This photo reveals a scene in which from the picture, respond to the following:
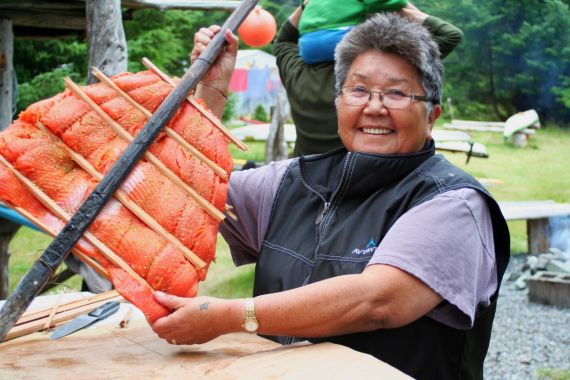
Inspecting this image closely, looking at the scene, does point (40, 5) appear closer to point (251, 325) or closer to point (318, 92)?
point (318, 92)

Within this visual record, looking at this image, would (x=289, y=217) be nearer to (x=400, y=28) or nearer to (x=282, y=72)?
(x=400, y=28)

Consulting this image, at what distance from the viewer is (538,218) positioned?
27.4ft

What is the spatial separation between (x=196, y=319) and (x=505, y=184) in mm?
12528

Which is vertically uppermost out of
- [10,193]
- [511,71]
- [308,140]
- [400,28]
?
[400,28]

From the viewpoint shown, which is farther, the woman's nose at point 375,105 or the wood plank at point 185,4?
the wood plank at point 185,4

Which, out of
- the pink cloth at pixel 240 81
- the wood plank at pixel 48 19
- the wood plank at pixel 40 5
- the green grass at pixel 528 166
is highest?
the wood plank at pixel 40 5

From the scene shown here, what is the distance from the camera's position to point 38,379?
1.83 meters

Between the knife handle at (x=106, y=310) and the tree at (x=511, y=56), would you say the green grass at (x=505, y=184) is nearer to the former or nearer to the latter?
the tree at (x=511, y=56)

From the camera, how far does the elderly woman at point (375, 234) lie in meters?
1.94

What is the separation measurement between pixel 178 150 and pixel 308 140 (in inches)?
83.7

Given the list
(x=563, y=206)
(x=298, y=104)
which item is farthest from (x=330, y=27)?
(x=563, y=206)

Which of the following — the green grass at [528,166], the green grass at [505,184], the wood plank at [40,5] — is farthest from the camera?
the green grass at [528,166]

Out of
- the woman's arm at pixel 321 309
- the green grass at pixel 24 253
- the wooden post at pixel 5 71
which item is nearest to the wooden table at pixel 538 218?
the green grass at pixel 24 253

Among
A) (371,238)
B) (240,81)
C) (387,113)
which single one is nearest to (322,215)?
(371,238)
